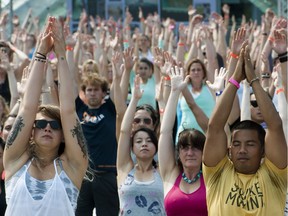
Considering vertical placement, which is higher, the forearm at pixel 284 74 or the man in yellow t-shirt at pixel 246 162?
the forearm at pixel 284 74

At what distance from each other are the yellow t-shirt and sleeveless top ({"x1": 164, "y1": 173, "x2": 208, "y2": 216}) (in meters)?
0.97

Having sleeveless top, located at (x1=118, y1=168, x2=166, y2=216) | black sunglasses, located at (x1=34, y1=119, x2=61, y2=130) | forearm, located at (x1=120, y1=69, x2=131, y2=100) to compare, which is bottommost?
sleeveless top, located at (x1=118, y1=168, x2=166, y2=216)

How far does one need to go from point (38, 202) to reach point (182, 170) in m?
1.64

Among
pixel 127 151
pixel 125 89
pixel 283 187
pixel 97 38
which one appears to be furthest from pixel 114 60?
pixel 97 38

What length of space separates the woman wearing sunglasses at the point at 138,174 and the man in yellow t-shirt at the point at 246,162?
1.53m

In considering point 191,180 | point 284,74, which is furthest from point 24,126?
point 284,74

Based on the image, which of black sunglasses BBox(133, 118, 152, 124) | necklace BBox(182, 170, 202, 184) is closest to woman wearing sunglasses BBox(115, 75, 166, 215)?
necklace BBox(182, 170, 202, 184)

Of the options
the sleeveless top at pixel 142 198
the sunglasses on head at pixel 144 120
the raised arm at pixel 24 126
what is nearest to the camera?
→ the raised arm at pixel 24 126

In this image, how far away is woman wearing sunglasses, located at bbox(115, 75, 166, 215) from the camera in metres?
6.62

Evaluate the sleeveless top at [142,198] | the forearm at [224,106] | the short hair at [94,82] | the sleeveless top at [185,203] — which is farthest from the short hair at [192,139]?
the short hair at [94,82]

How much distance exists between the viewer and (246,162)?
5051 mm

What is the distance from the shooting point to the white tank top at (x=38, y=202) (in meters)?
5.09

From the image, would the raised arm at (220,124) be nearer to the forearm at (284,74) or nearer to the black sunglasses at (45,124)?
the black sunglasses at (45,124)

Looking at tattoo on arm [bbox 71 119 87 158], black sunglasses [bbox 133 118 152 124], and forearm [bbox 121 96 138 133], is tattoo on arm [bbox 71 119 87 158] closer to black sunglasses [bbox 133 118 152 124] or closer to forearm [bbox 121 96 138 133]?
forearm [bbox 121 96 138 133]
